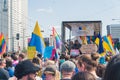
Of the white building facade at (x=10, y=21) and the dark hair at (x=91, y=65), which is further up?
the white building facade at (x=10, y=21)

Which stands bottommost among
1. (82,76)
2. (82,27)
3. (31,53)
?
(31,53)

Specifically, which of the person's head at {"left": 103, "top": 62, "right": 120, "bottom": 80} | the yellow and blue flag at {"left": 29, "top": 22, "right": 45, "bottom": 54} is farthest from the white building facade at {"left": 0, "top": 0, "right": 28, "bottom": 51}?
the person's head at {"left": 103, "top": 62, "right": 120, "bottom": 80}

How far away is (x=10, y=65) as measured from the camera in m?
8.99

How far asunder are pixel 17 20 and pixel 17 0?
313 inches

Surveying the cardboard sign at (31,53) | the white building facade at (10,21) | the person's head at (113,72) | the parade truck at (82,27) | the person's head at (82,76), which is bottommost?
the cardboard sign at (31,53)

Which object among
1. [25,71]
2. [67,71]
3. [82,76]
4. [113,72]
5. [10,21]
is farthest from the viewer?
[10,21]

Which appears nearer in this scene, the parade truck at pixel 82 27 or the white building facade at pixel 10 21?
the parade truck at pixel 82 27

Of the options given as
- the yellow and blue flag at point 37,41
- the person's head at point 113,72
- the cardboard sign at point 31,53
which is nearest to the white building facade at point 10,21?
the yellow and blue flag at point 37,41

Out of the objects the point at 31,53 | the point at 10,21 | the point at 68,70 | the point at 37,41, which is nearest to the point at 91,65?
the point at 68,70

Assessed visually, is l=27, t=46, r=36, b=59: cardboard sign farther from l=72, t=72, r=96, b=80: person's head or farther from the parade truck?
the parade truck

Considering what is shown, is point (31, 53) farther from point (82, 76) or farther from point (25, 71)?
point (82, 76)

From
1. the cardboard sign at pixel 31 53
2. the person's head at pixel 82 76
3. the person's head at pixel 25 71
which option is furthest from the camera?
the cardboard sign at pixel 31 53

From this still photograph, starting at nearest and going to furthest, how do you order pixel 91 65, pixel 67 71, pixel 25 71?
pixel 25 71
pixel 67 71
pixel 91 65

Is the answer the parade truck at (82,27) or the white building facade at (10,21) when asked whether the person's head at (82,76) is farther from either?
the white building facade at (10,21)
